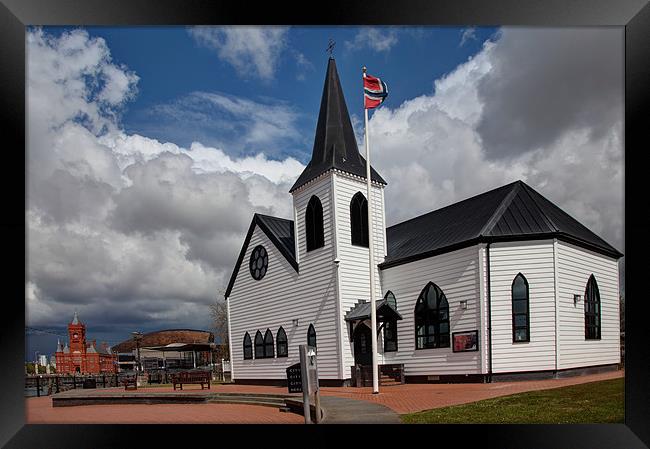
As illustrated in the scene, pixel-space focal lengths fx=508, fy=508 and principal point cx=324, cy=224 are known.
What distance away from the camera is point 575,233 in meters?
11.5

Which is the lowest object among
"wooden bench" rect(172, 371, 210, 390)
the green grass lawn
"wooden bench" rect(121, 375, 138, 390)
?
"wooden bench" rect(121, 375, 138, 390)

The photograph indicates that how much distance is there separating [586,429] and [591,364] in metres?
4.72

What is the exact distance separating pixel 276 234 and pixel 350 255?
8.80ft

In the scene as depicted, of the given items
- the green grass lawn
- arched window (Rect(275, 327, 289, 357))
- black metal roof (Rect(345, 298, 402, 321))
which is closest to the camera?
the green grass lawn

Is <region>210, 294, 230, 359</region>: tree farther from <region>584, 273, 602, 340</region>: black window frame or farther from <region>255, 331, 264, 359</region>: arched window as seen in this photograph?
<region>584, 273, 602, 340</region>: black window frame

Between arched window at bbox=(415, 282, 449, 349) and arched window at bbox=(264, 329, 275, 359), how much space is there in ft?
14.1

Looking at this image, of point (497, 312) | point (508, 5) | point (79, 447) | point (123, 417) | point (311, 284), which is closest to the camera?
point (508, 5)

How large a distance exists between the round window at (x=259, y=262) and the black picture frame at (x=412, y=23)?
748 cm

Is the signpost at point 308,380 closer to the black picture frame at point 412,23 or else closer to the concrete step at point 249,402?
the black picture frame at point 412,23

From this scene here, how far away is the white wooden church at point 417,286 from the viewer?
11.2m

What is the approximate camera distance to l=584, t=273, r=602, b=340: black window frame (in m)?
11.5

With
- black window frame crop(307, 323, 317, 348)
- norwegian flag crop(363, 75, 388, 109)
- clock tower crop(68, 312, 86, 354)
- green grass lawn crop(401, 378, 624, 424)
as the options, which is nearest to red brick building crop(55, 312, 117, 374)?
clock tower crop(68, 312, 86, 354)
